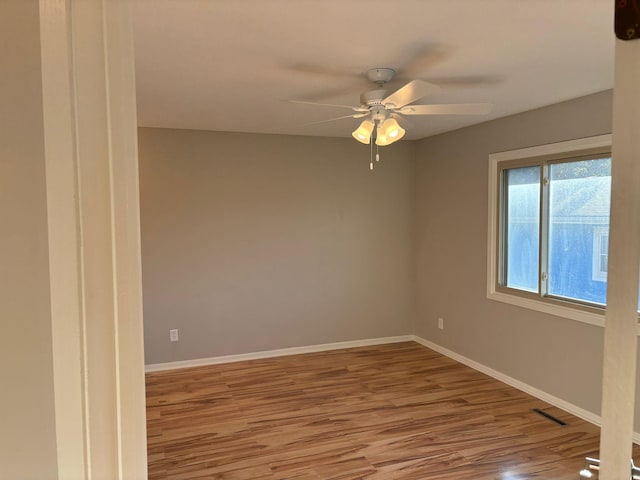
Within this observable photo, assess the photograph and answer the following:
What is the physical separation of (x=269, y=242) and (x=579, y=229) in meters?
2.98

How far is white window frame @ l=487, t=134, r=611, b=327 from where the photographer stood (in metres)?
3.24

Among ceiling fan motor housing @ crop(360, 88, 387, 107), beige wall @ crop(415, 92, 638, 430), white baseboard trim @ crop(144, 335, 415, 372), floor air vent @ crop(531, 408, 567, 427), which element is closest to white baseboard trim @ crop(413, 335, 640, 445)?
beige wall @ crop(415, 92, 638, 430)

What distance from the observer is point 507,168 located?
4.05 m

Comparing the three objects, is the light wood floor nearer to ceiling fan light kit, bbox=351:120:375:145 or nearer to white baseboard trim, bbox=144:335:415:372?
white baseboard trim, bbox=144:335:415:372

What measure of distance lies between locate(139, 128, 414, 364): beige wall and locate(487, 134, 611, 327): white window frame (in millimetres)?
1318

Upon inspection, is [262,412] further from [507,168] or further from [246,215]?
[507,168]

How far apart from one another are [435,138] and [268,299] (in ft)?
8.68

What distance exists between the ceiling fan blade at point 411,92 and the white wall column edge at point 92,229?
1775 millimetres

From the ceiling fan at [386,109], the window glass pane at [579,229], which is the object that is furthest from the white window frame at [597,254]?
the ceiling fan at [386,109]

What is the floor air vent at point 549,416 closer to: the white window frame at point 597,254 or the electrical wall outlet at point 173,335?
the white window frame at point 597,254

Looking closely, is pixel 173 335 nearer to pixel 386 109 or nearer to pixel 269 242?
pixel 269 242

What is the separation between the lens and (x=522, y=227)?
4.02 m

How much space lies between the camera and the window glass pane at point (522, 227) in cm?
388

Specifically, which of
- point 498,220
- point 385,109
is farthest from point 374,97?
point 498,220
